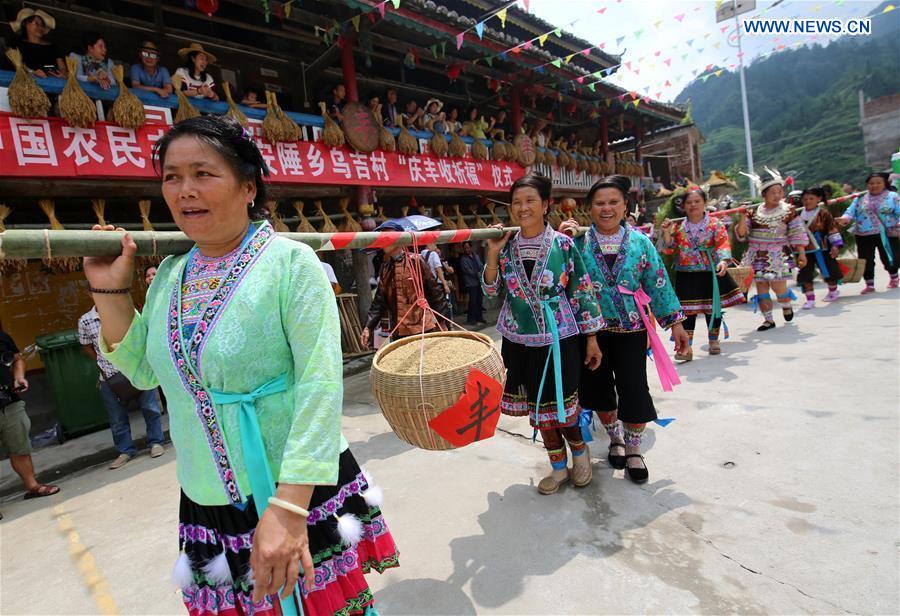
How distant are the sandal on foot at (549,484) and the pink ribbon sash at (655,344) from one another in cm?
98

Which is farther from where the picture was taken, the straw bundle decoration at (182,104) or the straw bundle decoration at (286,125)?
the straw bundle decoration at (286,125)

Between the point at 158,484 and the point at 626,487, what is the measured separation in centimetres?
335

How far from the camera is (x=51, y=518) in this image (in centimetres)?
331

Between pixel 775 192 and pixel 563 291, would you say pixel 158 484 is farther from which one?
pixel 775 192

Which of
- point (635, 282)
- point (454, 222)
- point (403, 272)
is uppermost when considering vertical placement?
point (454, 222)

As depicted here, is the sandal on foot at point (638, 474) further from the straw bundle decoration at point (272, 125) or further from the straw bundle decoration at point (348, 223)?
the straw bundle decoration at point (272, 125)

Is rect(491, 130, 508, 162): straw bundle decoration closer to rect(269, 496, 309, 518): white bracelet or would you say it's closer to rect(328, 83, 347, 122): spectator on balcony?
rect(328, 83, 347, 122): spectator on balcony

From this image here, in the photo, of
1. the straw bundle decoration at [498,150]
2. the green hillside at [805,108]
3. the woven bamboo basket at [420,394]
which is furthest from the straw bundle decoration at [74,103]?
the green hillside at [805,108]

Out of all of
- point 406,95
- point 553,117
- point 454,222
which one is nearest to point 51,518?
point 454,222

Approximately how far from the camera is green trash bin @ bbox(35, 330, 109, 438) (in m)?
4.88

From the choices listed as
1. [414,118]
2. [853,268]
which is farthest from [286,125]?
[853,268]

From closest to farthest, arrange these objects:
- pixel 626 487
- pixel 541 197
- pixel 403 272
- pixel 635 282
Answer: pixel 541 197
pixel 626 487
pixel 635 282
pixel 403 272

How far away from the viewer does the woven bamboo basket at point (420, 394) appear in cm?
179

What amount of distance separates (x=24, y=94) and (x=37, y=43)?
139 cm
